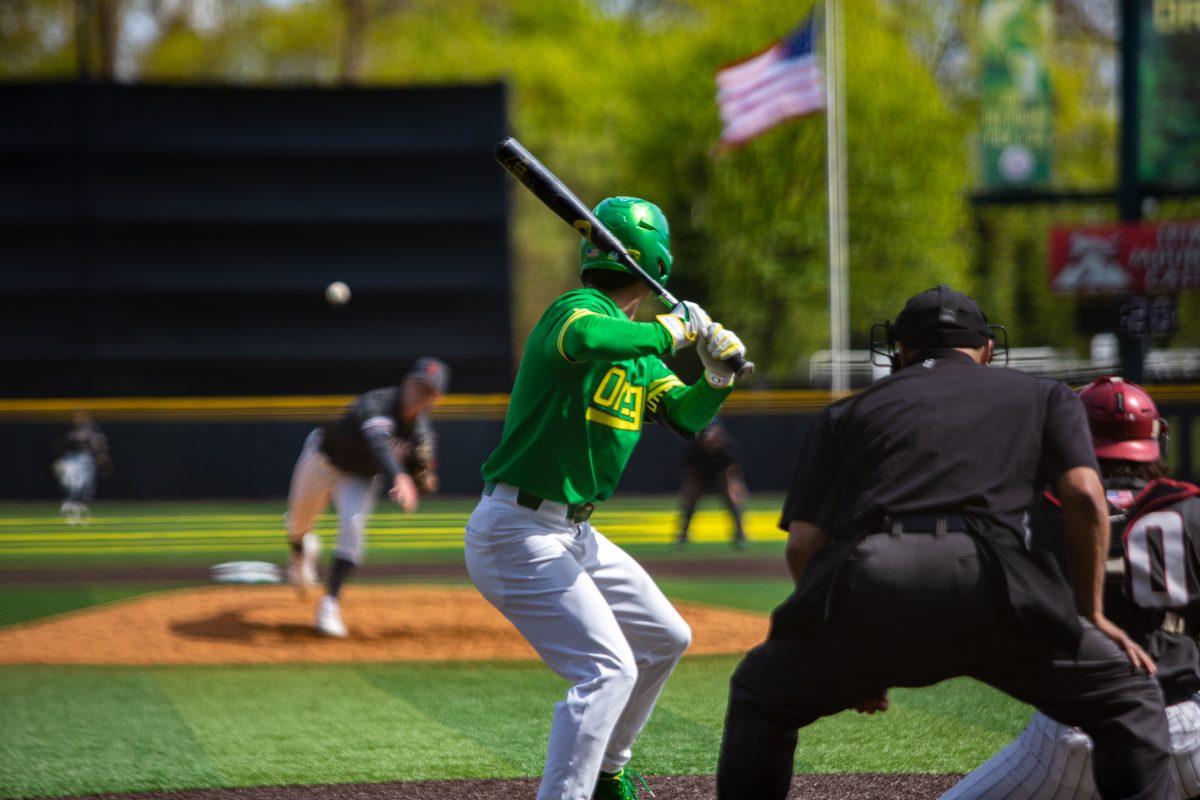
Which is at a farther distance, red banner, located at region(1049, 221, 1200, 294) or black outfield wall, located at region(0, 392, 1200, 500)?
black outfield wall, located at region(0, 392, 1200, 500)

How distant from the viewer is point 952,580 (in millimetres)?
3047

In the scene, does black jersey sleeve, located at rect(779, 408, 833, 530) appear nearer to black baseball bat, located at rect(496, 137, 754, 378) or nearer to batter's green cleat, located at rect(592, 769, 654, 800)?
black baseball bat, located at rect(496, 137, 754, 378)

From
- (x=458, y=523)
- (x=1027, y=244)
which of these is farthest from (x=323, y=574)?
(x=1027, y=244)

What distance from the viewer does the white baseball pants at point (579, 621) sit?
3848 mm

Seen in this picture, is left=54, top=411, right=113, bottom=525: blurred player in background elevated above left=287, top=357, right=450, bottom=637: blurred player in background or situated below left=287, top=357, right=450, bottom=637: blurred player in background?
below

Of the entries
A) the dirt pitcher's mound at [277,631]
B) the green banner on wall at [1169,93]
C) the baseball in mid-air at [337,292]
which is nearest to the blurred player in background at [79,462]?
the baseball in mid-air at [337,292]

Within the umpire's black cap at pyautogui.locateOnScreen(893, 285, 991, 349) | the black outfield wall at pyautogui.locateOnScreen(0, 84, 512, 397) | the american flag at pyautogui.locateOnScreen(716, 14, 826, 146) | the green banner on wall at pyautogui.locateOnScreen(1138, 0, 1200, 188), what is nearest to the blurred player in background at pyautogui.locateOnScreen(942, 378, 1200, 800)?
the umpire's black cap at pyautogui.locateOnScreen(893, 285, 991, 349)

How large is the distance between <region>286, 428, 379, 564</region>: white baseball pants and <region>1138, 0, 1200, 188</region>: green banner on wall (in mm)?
11347

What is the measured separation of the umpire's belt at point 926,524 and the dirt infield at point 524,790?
191 centimetres

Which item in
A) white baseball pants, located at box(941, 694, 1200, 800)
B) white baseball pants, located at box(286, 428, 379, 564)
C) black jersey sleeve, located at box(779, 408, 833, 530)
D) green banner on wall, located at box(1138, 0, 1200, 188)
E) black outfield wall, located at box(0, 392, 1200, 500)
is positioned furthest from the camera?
black outfield wall, located at box(0, 392, 1200, 500)

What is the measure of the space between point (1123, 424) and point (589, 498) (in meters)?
1.43

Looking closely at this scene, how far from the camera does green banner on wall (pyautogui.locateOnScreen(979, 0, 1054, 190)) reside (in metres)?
18.4

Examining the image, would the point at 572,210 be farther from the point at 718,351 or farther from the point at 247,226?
the point at 247,226

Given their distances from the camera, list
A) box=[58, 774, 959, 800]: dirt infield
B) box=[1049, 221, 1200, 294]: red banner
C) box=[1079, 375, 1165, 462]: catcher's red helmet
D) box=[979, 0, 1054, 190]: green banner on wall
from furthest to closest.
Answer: box=[979, 0, 1054, 190]: green banner on wall, box=[1049, 221, 1200, 294]: red banner, box=[58, 774, 959, 800]: dirt infield, box=[1079, 375, 1165, 462]: catcher's red helmet
